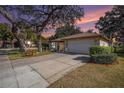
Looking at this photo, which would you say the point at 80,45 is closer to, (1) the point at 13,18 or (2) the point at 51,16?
(2) the point at 51,16

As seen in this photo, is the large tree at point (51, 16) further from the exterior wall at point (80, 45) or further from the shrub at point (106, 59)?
Result: the shrub at point (106, 59)

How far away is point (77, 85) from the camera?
4.25m

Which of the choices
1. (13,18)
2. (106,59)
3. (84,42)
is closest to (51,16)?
(13,18)

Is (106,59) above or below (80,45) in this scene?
below

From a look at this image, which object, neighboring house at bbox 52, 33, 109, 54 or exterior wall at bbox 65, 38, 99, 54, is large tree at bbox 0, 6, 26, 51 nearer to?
exterior wall at bbox 65, 38, 99, 54

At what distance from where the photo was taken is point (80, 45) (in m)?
15.9

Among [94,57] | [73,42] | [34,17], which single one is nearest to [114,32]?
[73,42]

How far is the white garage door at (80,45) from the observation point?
14.9 meters

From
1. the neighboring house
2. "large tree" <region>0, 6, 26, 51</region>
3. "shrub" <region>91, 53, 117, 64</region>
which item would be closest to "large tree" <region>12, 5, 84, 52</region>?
"large tree" <region>0, 6, 26, 51</region>

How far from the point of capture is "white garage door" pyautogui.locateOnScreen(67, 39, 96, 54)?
14859 mm

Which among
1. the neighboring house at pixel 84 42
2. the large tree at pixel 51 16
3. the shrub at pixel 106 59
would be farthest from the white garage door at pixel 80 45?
the shrub at pixel 106 59

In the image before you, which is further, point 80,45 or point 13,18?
point 80,45

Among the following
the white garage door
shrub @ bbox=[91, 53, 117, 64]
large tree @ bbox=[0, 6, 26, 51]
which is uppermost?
large tree @ bbox=[0, 6, 26, 51]
